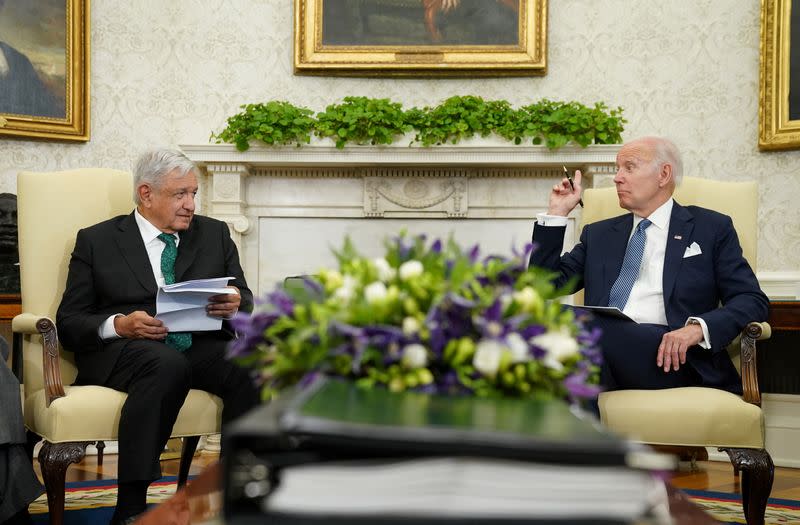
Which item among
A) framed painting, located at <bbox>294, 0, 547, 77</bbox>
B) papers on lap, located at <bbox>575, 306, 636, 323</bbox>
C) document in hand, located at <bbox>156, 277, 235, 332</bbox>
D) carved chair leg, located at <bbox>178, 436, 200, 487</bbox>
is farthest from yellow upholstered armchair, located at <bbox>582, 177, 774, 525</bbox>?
framed painting, located at <bbox>294, 0, 547, 77</bbox>

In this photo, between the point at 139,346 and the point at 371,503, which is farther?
the point at 139,346

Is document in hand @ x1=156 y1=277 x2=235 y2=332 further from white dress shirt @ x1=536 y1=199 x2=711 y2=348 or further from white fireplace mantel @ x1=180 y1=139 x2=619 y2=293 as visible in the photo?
white fireplace mantel @ x1=180 y1=139 x2=619 y2=293

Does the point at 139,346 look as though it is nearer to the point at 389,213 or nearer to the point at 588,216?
the point at 588,216

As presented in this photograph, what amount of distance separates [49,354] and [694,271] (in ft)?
7.14

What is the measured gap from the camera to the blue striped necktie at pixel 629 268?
10.0 feet

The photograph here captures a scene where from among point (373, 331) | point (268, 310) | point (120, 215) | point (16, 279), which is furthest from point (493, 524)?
point (16, 279)

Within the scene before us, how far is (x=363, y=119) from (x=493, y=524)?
152 inches

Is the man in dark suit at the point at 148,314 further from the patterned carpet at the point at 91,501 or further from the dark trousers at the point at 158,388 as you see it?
the patterned carpet at the point at 91,501

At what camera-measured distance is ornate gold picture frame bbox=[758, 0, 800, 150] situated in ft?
15.1

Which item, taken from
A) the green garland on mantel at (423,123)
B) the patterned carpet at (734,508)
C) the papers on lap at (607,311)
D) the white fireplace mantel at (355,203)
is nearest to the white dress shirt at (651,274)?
the papers on lap at (607,311)

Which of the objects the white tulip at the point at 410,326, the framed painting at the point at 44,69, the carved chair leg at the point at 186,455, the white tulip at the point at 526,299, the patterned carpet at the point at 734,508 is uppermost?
the framed painting at the point at 44,69

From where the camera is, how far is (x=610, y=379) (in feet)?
9.22

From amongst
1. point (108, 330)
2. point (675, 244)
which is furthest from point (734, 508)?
point (108, 330)

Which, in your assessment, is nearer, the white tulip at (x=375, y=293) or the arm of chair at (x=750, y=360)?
the white tulip at (x=375, y=293)
